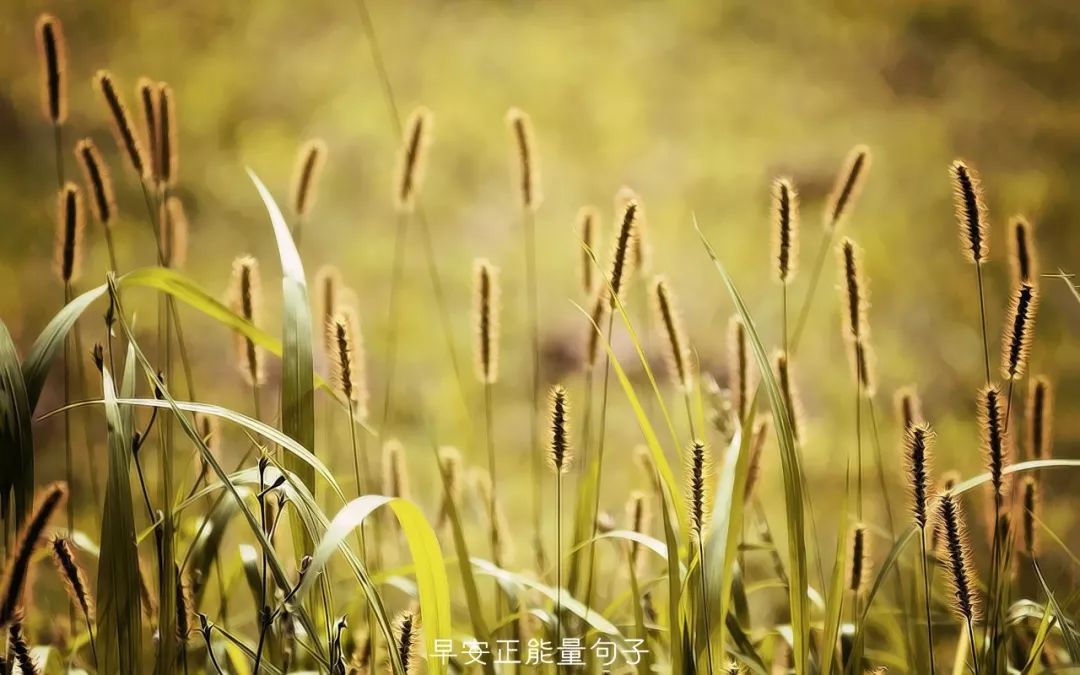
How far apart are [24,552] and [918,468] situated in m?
0.63

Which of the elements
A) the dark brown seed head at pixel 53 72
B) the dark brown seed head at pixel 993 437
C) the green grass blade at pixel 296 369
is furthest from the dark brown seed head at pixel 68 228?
the dark brown seed head at pixel 993 437

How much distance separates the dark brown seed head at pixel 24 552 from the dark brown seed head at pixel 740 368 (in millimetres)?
587

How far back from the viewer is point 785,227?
28.4 inches

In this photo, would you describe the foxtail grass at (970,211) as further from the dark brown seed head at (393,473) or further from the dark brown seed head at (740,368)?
the dark brown seed head at (393,473)

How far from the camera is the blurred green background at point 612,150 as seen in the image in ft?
3.64

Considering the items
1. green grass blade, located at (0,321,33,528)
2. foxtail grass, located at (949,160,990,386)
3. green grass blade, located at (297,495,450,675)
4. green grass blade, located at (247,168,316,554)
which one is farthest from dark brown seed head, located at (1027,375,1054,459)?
green grass blade, located at (0,321,33,528)

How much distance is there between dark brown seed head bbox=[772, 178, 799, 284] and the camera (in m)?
0.71

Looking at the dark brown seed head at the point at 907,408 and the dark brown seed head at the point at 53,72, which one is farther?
the dark brown seed head at the point at 907,408

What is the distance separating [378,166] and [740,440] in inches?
30.2

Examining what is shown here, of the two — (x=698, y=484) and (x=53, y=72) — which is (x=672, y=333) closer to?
(x=698, y=484)

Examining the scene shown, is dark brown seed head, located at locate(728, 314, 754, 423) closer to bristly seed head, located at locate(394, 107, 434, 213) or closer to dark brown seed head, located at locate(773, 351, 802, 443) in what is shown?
dark brown seed head, located at locate(773, 351, 802, 443)

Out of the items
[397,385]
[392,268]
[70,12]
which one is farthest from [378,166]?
[70,12]

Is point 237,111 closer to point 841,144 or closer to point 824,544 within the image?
point 841,144

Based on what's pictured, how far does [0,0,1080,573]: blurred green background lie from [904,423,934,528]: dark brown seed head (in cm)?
51
